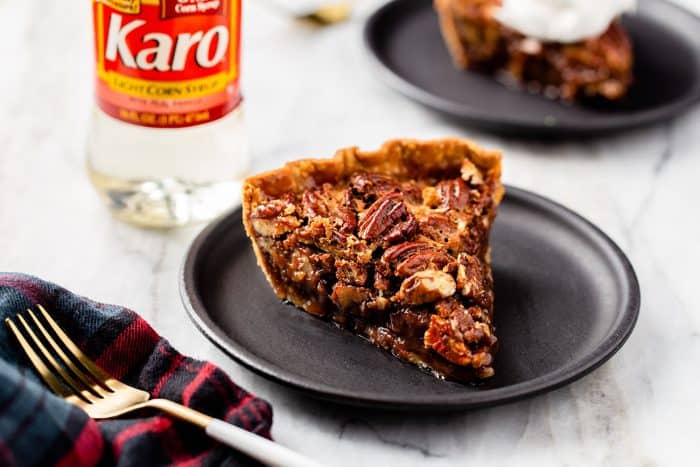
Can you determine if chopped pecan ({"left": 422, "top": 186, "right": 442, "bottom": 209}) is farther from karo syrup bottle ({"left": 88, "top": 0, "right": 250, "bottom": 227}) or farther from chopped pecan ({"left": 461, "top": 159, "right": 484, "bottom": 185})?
karo syrup bottle ({"left": 88, "top": 0, "right": 250, "bottom": 227})

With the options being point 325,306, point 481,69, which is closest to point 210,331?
point 325,306

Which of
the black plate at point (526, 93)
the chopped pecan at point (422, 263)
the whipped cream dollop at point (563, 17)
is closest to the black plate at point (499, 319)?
the chopped pecan at point (422, 263)

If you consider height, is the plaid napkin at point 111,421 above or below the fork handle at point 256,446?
below

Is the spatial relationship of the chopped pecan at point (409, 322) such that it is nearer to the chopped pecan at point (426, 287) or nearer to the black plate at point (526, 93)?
the chopped pecan at point (426, 287)

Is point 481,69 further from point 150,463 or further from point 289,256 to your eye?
point 150,463

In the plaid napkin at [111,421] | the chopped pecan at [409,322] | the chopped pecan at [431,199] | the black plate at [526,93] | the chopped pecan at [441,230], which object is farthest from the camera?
the black plate at [526,93]

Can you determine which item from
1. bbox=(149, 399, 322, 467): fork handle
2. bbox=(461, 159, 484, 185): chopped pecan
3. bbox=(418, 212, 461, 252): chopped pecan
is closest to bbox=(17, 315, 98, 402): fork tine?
bbox=(149, 399, 322, 467): fork handle
